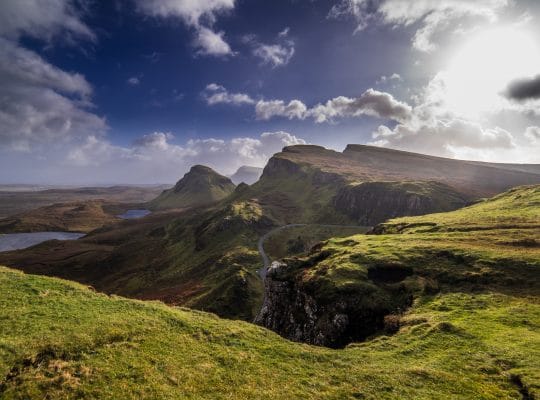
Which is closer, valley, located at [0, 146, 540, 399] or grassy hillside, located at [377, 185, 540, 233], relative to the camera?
valley, located at [0, 146, 540, 399]

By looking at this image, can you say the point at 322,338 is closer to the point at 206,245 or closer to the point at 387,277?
the point at 387,277

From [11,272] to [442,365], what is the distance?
145 feet

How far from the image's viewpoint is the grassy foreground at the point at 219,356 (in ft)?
62.5

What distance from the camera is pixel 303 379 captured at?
22688 millimetres

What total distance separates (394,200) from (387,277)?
393ft

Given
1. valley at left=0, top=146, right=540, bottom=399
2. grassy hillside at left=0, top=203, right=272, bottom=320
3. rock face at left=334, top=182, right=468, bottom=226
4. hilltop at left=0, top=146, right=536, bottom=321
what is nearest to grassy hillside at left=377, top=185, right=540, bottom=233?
valley at left=0, top=146, right=540, bottom=399

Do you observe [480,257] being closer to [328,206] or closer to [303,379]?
[303,379]

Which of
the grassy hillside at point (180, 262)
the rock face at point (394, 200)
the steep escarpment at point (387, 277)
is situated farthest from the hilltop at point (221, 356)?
the rock face at point (394, 200)

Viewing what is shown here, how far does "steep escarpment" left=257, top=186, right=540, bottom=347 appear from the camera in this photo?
3884 centimetres

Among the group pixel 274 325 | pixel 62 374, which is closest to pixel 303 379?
pixel 62 374

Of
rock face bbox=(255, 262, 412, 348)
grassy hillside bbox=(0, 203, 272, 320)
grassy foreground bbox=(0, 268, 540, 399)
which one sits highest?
grassy foreground bbox=(0, 268, 540, 399)

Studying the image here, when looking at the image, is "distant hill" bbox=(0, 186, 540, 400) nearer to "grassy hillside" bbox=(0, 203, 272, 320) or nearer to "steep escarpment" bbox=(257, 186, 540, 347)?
"steep escarpment" bbox=(257, 186, 540, 347)

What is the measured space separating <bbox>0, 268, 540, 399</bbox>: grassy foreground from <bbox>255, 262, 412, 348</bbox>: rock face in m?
5.92

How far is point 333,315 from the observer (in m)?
40.2
